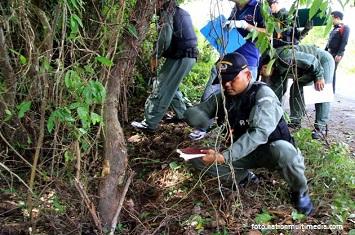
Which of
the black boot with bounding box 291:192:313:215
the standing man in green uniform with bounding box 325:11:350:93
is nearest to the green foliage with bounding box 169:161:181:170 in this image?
the black boot with bounding box 291:192:313:215

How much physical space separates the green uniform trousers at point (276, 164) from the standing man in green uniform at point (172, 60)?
3.75ft

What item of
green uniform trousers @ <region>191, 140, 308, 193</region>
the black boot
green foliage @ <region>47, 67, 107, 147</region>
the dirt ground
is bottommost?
the dirt ground

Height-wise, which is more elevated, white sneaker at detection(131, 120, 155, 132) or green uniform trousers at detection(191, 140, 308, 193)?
green uniform trousers at detection(191, 140, 308, 193)

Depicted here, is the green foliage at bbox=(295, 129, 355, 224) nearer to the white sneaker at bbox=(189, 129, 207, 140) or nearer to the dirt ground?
the dirt ground

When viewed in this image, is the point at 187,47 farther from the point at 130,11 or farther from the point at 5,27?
the point at 5,27

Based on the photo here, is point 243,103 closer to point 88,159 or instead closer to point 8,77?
point 88,159

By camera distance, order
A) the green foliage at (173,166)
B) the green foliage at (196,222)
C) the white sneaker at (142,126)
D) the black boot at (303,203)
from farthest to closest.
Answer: the white sneaker at (142,126) → the green foliage at (173,166) → the black boot at (303,203) → the green foliage at (196,222)

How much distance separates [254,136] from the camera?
3.16m

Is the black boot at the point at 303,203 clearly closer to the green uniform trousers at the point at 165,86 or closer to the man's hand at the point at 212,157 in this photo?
the man's hand at the point at 212,157

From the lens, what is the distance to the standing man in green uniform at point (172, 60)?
428 cm

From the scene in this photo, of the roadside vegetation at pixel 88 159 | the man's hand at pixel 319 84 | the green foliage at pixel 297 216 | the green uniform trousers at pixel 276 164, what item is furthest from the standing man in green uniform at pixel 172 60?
the green foliage at pixel 297 216

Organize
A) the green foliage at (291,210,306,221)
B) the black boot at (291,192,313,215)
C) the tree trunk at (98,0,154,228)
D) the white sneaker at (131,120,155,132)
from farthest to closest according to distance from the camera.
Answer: the white sneaker at (131,120,155,132)
the black boot at (291,192,313,215)
the green foliage at (291,210,306,221)
the tree trunk at (98,0,154,228)

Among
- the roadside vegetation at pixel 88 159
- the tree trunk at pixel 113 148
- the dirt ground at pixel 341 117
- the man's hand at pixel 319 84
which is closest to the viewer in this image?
the roadside vegetation at pixel 88 159

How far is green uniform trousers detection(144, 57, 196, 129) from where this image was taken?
14.6ft
